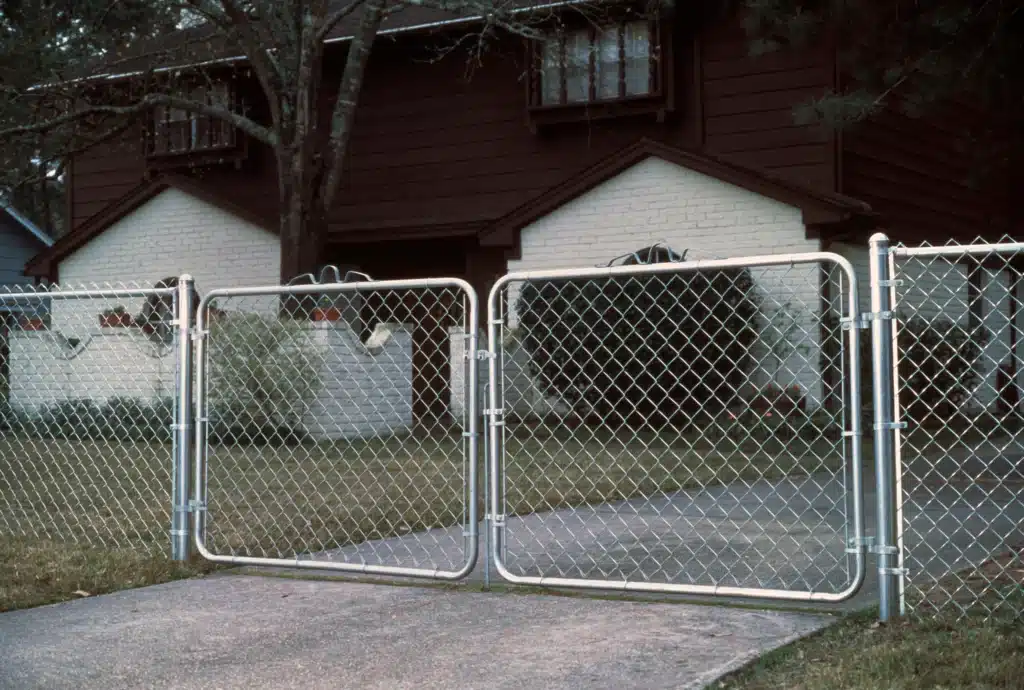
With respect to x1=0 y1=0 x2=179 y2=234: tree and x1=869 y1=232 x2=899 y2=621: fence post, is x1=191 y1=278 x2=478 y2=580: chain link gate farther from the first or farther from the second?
x1=0 y1=0 x2=179 y2=234: tree

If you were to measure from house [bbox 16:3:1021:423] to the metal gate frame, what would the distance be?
9.04 metres

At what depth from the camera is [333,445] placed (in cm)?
1223

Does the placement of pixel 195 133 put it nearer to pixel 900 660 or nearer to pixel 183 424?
pixel 183 424

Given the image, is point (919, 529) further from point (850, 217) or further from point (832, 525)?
point (850, 217)

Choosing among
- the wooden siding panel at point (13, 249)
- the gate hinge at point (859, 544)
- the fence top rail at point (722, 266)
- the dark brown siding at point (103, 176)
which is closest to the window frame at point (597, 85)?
the dark brown siding at point (103, 176)

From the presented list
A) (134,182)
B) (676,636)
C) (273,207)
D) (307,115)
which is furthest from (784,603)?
(134,182)

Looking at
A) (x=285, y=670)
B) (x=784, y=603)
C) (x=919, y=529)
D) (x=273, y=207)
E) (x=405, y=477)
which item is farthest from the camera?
(x=273, y=207)

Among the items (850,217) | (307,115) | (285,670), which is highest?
(307,115)

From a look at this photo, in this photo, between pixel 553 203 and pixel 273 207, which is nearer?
pixel 553 203

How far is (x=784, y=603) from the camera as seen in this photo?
540cm

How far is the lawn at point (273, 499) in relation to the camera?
6570mm

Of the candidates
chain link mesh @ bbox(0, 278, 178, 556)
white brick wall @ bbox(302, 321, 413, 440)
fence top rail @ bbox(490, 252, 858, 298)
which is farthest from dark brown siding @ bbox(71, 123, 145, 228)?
fence top rail @ bbox(490, 252, 858, 298)

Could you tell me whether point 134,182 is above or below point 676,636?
above

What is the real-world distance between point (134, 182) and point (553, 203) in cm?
887
